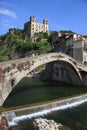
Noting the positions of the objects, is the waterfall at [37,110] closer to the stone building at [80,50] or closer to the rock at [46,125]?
the rock at [46,125]

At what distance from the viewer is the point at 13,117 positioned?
2375 cm

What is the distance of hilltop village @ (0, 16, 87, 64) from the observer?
5625cm

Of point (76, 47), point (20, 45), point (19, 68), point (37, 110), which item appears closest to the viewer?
point (37, 110)

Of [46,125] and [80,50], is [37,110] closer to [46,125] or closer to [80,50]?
[46,125]

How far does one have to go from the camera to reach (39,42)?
92562 millimetres

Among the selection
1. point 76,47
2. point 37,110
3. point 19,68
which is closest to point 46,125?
point 37,110

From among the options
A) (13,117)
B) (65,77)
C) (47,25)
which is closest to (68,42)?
(65,77)

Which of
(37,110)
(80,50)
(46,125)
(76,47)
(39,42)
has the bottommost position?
(46,125)

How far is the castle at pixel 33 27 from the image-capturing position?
110m

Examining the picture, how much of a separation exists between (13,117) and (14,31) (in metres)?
102

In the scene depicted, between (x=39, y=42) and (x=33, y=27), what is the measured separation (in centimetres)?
2081

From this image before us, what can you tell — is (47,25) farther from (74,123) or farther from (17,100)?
(74,123)

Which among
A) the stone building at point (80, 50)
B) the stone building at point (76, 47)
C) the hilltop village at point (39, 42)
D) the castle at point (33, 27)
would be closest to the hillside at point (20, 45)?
the hilltop village at point (39, 42)

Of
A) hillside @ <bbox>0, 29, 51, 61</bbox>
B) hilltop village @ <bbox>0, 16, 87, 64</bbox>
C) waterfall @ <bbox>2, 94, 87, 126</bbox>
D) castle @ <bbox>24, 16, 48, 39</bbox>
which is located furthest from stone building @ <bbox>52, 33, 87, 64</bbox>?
castle @ <bbox>24, 16, 48, 39</bbox>
